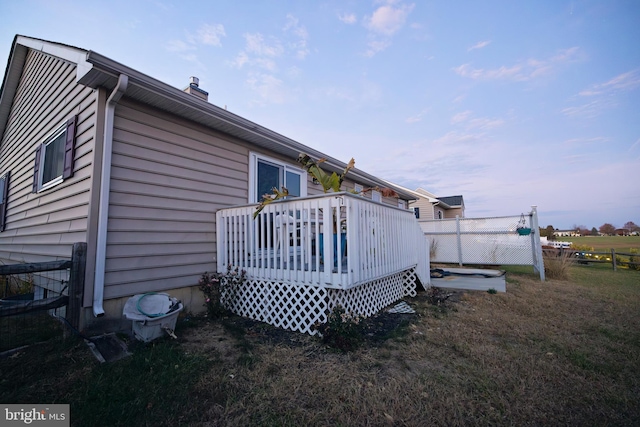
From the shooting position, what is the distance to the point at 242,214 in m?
4.37

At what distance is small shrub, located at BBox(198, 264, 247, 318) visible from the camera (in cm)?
420

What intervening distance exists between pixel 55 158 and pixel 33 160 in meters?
1.53

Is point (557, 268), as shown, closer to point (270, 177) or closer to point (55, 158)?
point (270, 177)

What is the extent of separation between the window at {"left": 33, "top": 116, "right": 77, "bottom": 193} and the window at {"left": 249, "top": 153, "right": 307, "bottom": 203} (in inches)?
106

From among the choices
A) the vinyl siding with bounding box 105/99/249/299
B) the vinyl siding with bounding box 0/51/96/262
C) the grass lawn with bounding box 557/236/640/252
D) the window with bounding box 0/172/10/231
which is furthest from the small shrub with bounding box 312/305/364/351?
the grass lawn with bounding box 557/236/640/252

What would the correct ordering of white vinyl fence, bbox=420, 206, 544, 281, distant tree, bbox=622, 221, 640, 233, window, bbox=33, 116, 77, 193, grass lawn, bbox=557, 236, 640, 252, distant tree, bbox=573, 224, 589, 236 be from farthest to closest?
1. distant tree, bbox=573, 224, 589, 236
2. distant tree, bbox=622, 221, 640, 233
3. grass lawn, bbox=557, 236, 640, 252
4. white vinyl fence, bbox=420, 206, 544, 281
5. window, bbox=33, 116, 77, 193

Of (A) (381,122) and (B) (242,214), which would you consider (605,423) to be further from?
(A) (381,122)

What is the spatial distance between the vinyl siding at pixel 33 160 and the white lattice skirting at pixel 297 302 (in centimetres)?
234

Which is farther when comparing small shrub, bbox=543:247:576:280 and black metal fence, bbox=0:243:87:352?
small shrub, bbox=543:247:576:280

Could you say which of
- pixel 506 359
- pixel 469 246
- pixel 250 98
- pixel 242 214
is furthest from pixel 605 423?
pixel 250 98

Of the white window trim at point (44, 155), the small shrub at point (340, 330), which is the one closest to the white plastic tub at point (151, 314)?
the small shrub at point (340, 330)

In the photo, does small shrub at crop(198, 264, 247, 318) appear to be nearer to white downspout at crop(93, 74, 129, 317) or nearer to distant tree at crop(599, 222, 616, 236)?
white downspout at crop(93, 74, 129, 317)

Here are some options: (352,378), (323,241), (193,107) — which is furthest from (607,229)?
(193,107)

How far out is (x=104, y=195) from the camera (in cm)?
339
